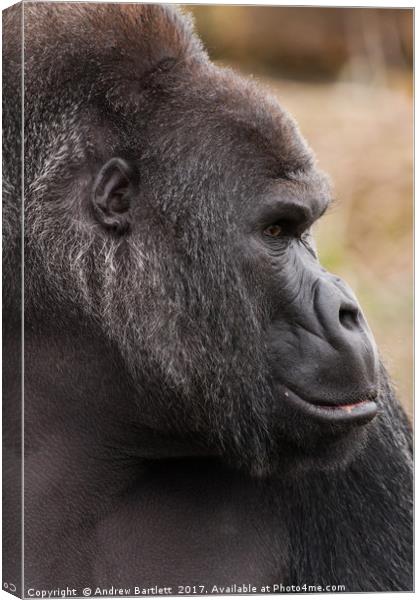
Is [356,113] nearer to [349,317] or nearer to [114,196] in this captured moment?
[349,317]

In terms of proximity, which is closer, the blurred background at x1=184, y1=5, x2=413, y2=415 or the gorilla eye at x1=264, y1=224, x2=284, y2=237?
the gorilla eye at x1=264, y1=224, x2=284, y2=237

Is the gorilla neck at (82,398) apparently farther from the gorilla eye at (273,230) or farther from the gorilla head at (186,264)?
the gorilla eye at (273,230)

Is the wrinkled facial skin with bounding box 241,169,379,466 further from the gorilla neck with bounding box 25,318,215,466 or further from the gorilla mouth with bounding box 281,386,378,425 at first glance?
the gorilla neck with bounding box 25,318,215,466

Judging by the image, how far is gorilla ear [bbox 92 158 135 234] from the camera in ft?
15.2

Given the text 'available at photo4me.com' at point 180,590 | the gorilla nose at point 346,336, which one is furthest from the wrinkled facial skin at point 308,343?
the text 'available at photo4me.com' at point 180,590

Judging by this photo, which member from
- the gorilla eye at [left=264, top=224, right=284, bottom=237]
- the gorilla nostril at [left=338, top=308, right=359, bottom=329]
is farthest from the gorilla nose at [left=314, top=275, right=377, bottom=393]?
the gorilla eye at [left=264, top=224, right=284, bottom=237]

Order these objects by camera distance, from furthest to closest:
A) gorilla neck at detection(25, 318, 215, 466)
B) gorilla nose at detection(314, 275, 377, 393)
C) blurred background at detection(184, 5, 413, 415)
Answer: blurred background at detection(184, 5, 413, 415)
gorilla neck at detection(25, 318, 215, 466)
gorilla nose at detection(314, 275, 377, 393)

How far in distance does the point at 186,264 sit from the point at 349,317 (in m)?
0.67

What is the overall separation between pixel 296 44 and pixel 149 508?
233cm

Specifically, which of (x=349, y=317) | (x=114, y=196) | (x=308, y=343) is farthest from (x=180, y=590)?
(x=114, y=196)

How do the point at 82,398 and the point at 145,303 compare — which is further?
the point at 82,398

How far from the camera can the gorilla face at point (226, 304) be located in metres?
4.58

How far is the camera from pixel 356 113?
6176mm

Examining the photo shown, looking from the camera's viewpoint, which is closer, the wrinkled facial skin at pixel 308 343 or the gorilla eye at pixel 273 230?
the wrinkled facial skin at pixel 308 343
